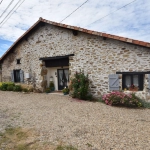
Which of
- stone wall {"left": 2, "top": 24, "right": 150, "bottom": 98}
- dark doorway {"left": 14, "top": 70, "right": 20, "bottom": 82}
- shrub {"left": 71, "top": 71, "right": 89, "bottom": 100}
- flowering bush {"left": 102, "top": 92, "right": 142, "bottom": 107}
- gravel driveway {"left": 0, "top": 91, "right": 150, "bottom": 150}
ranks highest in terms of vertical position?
stone wall {"left": 2, "top": 24, "right": 150, "bottom": 98}

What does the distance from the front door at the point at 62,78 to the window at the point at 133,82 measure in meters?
4.74

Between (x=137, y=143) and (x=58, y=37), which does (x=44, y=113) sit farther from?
(x=58, y=37)

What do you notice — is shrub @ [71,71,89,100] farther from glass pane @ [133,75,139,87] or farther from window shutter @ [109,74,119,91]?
glass pane @ [133,75,139,87]

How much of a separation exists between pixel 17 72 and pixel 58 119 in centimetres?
962

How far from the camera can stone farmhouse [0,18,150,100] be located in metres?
7.47

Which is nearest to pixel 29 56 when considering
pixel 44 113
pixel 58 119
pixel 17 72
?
pixel 17 72

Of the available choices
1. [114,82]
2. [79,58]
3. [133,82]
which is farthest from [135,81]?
[79,58]

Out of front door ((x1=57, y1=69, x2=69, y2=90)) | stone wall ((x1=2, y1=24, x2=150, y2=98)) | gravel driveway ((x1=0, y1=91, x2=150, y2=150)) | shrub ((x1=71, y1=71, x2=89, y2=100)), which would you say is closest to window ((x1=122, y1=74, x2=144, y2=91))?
stone wall ((x1=2, y1=24, x2=150, y2=98))

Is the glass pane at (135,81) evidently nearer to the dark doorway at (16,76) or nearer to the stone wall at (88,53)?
the stone wall at (88,53)

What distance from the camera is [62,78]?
11461 mm

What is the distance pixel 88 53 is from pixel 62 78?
145 inches

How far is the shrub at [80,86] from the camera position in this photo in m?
8.43

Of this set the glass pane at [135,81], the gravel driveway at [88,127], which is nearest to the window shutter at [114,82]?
the glass pane at [135,81]

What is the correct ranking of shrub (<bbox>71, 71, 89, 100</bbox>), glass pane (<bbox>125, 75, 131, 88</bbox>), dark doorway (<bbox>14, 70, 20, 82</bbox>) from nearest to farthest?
glass pane (<bbox>125, 75, 131, 88</bbox>)
shrub (<bbox>71, 71, 89, 100</bbox>)
dark doorway (<bbox>14, 70, 20, 82</bbox>)
